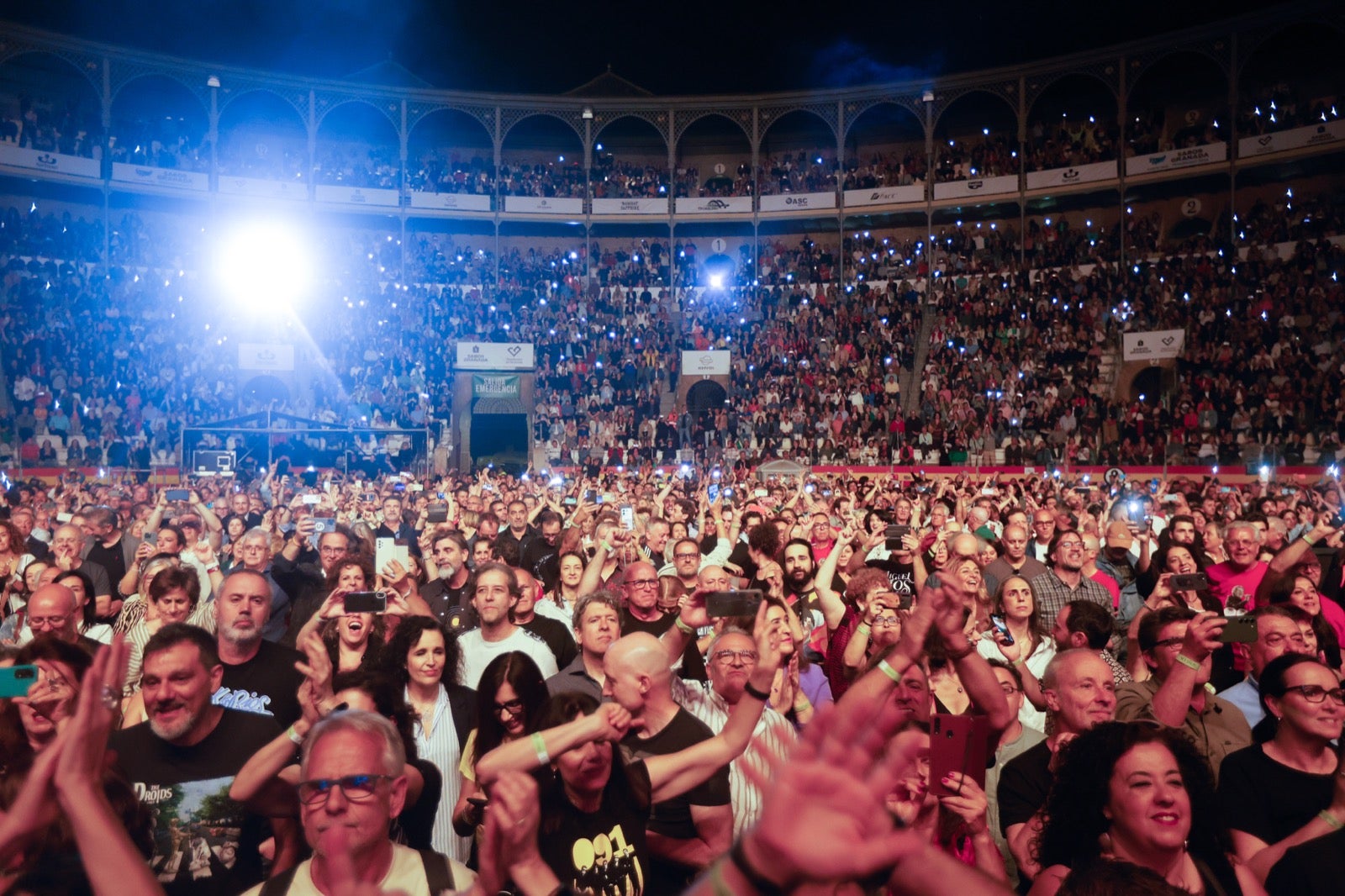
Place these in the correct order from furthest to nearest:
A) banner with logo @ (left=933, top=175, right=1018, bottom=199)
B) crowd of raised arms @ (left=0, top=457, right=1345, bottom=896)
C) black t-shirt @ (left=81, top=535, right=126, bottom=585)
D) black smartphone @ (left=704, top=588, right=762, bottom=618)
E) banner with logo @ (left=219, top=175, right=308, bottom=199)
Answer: banner with logo @ (left=219, top=175, right=308, bottom=199)
banner with logo @ (left=933, top=175, right=1018, bottom=199)
black t-shirt @ (left=81, top=535, right=126, bottom=585)
black smartphone @ (left=704, top=588, right=762, bottom=618)
crowd of raised arms @ (left=0, top=457, right=1345, bottom=896)

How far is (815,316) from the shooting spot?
119ft

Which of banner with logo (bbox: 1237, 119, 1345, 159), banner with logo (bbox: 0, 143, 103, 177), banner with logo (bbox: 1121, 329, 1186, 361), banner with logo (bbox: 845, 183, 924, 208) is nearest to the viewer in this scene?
banner with logo (bbox: 1121, 329, 1186, 361)

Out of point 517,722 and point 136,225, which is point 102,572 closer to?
point 517,722

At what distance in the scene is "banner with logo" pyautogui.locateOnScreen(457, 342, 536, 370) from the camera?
33062 millimetres

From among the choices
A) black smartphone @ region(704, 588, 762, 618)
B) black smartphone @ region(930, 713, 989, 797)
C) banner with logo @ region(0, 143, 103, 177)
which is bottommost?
black smartphone @ region(930, 713, 989, 797)

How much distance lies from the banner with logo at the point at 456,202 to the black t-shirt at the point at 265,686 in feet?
119

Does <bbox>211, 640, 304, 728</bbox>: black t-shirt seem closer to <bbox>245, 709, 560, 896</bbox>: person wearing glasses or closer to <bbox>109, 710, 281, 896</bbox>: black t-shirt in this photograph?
<bbox>109, 710, 281, 896</bbox>: black t-shirt

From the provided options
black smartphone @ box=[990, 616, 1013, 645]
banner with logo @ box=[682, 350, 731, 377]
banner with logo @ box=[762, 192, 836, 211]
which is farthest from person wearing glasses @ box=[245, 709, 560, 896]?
banner with logo @ box=[762, 192, 836, 211]

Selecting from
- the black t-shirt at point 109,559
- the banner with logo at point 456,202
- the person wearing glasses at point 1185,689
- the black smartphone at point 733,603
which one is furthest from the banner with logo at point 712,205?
the black smartphone at point 733,603

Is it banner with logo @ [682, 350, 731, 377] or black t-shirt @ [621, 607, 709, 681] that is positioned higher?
banner with logo @ [682, 350, 731, 377]

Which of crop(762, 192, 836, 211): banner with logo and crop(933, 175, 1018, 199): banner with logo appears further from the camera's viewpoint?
crop(762, 192, 836, 211): banner with logo

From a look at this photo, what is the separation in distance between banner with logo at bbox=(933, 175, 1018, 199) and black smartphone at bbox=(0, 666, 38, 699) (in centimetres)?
3707

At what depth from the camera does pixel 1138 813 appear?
3.16 m

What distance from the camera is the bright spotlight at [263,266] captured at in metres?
36.6
